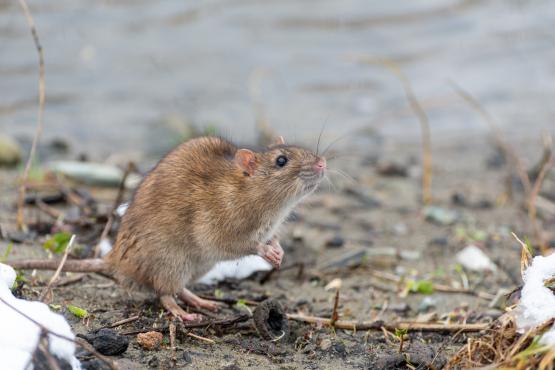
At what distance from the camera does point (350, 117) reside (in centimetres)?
1318

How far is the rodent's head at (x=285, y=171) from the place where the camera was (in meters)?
5.02

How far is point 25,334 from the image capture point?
3432 millimetres

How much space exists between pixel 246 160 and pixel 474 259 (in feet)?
8.56

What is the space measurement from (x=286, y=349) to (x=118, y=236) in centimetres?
136

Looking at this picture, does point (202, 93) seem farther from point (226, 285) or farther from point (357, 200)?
point (226, 285)

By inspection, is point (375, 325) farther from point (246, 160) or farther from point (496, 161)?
point (496, 161)

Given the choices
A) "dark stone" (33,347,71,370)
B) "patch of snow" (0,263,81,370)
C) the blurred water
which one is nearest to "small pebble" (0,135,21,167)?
the blurred water

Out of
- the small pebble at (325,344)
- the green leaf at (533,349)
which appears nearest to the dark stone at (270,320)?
the small pebble at (325,344)

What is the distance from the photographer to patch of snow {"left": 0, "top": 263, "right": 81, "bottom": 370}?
3.32m

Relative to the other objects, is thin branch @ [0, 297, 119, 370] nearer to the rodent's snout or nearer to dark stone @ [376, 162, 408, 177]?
the rodent's snout

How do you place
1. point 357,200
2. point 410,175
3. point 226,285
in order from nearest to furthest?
point 226,285
point 357,200
point 410,175

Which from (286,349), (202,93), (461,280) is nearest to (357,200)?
(461,280)

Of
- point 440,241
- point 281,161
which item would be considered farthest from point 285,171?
point 440,241

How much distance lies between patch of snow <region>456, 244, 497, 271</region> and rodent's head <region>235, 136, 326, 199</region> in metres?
2.14
